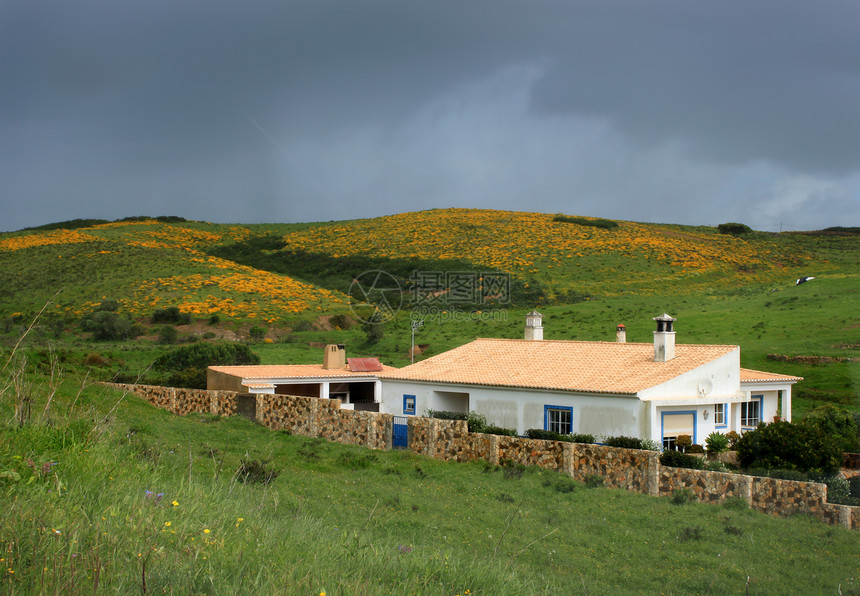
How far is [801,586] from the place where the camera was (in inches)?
409

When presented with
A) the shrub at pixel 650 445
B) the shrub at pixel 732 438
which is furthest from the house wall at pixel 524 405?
the shrub at pixel 732 438

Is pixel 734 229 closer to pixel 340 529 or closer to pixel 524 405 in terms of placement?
pixel 524 405

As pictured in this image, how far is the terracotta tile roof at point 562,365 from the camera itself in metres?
22.2

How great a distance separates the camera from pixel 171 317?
52.1 meters

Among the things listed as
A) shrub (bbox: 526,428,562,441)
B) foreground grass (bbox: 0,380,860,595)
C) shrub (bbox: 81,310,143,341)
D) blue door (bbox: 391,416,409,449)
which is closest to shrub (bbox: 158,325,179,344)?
shrub (bbox: 81,310,143,341)

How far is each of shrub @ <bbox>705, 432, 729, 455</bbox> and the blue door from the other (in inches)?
356

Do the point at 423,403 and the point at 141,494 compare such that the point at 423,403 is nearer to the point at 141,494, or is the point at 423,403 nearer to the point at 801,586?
the point at 801,586

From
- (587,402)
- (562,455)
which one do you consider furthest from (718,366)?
(562,455)

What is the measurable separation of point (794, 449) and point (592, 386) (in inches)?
223

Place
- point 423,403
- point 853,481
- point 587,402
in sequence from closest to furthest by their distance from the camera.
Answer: point 853,481 → point 587,402 → point 423,403

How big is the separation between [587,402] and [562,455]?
3.15m

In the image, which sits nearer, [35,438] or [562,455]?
[35,438]

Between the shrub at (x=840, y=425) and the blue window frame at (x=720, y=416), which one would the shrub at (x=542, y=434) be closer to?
the blue window frame at (x=720, y=416)

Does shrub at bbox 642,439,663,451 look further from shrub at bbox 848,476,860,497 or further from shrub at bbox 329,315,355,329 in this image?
shrub at bbox 329,315,355,329
